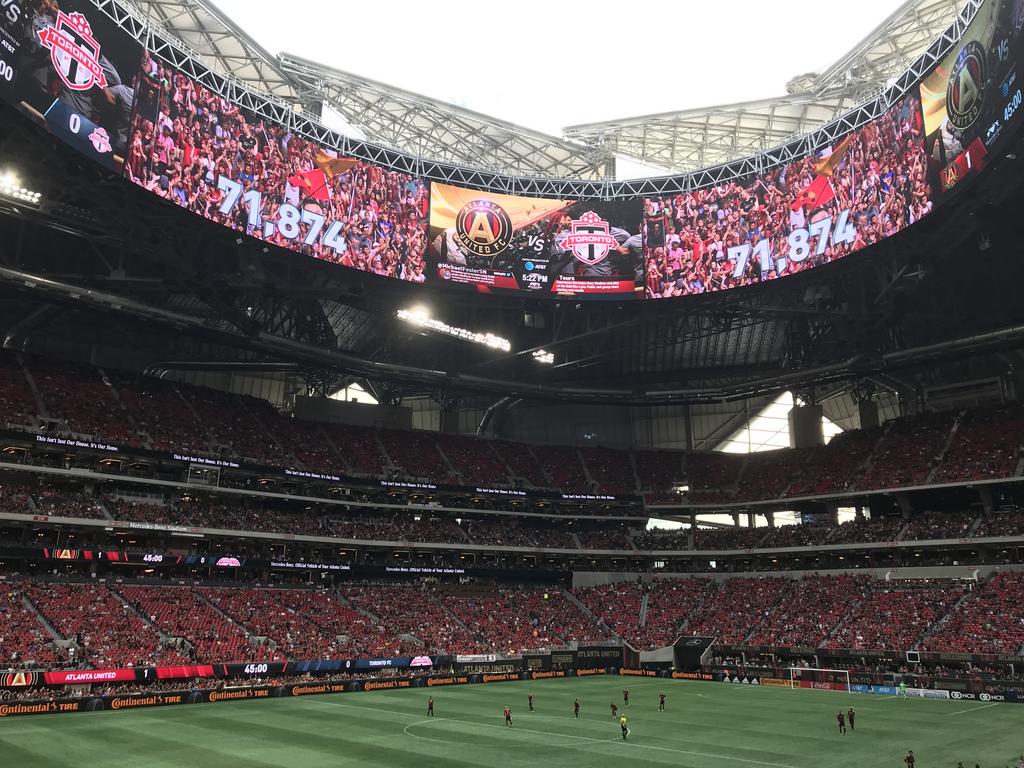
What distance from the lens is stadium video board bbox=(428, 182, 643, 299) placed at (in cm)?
6575

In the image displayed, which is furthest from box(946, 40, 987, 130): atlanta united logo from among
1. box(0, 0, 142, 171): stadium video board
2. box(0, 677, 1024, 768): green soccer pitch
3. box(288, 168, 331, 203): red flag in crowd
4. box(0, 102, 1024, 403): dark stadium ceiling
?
box(0, 0, 142, 171): stadium video board

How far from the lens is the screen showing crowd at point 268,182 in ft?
162

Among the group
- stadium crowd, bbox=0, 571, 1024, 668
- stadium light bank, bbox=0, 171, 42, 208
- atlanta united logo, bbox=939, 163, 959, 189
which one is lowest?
stadium crowd, bbox=0, 571, 1024, 668

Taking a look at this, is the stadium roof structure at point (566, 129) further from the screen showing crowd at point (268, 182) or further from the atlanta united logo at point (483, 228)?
the atlanta united logo at point (483, 228)

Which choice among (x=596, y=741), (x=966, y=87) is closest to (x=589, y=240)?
(x=966, y=87)

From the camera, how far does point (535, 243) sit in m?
68.3

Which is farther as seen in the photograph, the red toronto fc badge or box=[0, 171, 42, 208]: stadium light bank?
box=[0, 171, 42, 208]: stadium light bank

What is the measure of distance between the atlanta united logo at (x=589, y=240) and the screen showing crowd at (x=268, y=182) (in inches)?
515

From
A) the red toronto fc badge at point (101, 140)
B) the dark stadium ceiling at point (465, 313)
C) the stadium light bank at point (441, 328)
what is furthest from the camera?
the stadium light bank at point (441, 328)

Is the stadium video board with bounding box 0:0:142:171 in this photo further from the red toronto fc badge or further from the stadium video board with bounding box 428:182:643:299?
the stadium video board with bounding box 428:182:643:299

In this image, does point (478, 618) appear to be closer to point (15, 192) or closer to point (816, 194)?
point (816, 194)

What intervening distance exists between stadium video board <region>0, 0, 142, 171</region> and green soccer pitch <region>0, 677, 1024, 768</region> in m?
30.4

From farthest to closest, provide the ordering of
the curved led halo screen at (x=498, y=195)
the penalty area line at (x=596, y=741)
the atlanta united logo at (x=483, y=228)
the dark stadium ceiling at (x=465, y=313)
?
the atlanta united logo at (x=483, y=228)
the dark stadium ceiling at (x=465, y=313)
the curved led halo screen at (x=498, y=195)
the penalty area line at (x=596, y=741)

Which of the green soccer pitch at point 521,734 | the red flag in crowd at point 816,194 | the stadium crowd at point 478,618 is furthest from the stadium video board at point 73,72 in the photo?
the red flag in crowd at point 816,194
